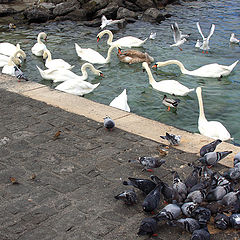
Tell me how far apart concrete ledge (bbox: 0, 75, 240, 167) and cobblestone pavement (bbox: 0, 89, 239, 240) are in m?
0.19

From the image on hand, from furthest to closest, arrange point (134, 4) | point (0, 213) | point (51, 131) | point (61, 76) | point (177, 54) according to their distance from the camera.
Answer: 1. point (134, 4)
2. point (177, 54)
3. point (61, 76)
4. point (51, 131)
5. point (0, 213)

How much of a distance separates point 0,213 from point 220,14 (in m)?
18.5

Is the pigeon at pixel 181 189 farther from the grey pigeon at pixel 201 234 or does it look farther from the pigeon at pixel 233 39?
the pigeon at pixel 233 39

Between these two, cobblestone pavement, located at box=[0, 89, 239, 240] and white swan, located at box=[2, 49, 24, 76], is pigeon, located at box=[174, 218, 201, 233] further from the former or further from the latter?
white swan, located at box=[2, 49, 24, 76]

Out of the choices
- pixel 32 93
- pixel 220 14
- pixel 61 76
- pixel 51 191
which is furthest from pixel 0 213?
pixel 220 14

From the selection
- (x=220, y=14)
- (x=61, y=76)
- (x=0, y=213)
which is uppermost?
(x=0, y=213)

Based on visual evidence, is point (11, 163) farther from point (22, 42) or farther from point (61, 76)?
point (22, 42)

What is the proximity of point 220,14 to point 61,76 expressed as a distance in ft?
39.2

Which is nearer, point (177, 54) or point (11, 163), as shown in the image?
point (11, 163)

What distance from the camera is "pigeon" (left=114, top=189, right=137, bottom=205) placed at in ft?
14.3

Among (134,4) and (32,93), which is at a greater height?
(32,93)

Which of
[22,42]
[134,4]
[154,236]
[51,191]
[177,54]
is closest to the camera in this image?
[154,236]

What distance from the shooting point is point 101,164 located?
5273 millimetres

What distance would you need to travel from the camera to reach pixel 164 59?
13820 mm
